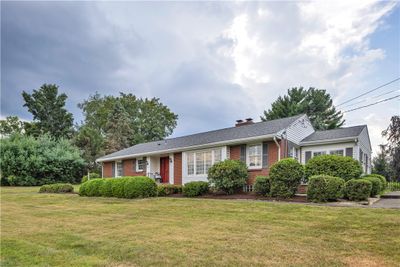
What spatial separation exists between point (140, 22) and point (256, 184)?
952 centimetres

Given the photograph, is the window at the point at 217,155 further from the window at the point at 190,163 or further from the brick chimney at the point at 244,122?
the brick chimney at the point at 244,122

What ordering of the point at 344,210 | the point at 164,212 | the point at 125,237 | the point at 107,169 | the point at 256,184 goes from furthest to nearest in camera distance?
the point at 107,169, the point at 256,184, the point at 164,212, the point at 344,210, the point at 125,237

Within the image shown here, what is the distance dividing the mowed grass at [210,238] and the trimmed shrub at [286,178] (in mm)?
3128

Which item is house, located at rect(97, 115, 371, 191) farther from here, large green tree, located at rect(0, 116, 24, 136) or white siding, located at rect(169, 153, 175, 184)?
large green tree, located at rect(0, 116, 24, 136)

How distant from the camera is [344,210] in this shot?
876cm

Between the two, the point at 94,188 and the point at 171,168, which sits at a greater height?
the point at 171,168

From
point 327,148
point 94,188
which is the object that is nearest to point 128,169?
point 94,188

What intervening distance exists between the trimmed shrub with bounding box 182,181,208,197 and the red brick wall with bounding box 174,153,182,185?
158 inches

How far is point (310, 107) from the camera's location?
123 feet

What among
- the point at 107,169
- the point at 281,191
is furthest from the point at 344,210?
the point at 107,169

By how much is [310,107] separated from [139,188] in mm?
29117

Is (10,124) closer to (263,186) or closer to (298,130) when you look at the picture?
(298,130)

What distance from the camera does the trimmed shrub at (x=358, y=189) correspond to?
10.8 metres

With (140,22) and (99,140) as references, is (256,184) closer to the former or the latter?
(140,22)
